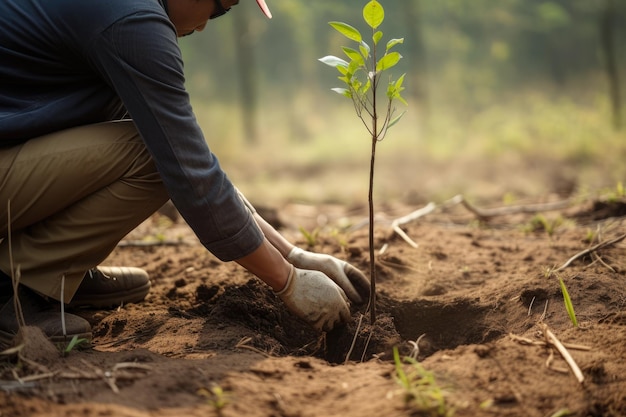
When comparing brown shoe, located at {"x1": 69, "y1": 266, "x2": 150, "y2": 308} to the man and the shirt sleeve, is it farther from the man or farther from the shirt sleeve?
the shirt sleeve

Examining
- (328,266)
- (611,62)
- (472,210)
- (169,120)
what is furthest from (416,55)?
(169,120)

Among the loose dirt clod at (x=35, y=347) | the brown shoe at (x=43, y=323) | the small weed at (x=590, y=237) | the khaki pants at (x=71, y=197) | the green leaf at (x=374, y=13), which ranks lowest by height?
the brown shoe at (x=43, y=323)

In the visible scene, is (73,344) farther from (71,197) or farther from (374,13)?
(374,13)

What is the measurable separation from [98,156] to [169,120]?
0.37 metres

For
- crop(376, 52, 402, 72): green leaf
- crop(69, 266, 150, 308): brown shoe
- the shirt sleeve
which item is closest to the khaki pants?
the shirt sleeve

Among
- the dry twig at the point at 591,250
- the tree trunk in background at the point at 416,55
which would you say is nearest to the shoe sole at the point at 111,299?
the dry twig at the point at 591,250

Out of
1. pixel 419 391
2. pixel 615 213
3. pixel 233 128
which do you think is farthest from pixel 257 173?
pixel 419 391

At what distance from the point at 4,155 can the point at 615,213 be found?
3159mm

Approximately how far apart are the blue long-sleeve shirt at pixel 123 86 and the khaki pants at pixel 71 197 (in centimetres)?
10

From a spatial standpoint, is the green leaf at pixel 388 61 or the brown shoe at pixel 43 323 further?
the brown shoe at pixel 43 323

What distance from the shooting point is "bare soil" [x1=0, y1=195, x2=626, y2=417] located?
165 cm

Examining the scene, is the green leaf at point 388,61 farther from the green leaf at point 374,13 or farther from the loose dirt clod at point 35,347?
the loose dirt clod at point 35,347

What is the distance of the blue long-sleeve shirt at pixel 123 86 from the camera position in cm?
193

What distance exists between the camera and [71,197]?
7.31 feet
